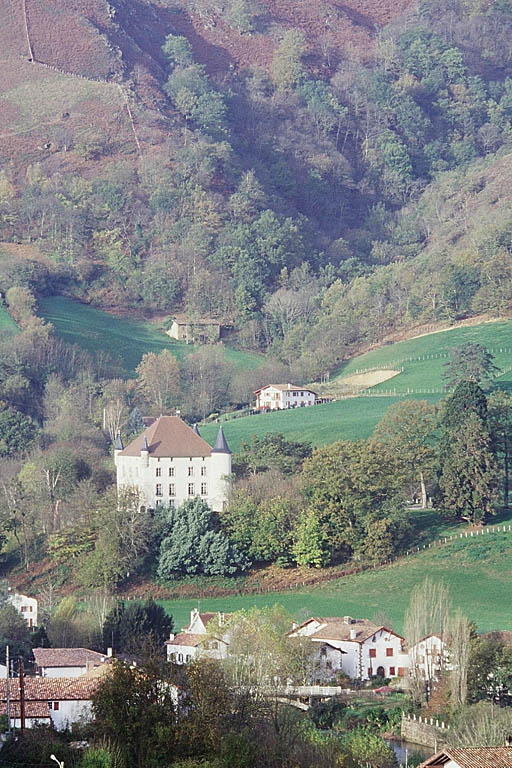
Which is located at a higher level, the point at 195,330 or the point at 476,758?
the point at 195,330

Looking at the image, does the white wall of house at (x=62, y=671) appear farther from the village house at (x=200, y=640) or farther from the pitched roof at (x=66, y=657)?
the village house at (x=200, y=640)

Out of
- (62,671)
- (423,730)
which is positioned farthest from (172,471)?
(423,730)

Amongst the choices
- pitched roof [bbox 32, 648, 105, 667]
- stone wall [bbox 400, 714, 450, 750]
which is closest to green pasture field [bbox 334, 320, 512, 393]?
pitched roof [bbox 32, 648, 105, 667]

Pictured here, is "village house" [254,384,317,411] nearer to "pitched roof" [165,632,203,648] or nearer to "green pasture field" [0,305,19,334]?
"green pasture field" [0,305,19,334]

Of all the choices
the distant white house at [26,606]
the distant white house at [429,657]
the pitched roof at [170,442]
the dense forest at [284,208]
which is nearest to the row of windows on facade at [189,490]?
the pitched roof at [170,442]

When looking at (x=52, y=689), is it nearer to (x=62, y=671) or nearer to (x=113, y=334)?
(x=62, y=671)

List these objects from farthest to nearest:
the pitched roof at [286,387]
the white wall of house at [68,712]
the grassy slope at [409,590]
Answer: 1. the pitched roof at [286,387]
2. the grassy slope at [409,590]
3. the white wall of house at [68,712]
